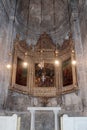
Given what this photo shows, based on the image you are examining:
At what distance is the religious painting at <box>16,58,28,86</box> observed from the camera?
31.7 ft

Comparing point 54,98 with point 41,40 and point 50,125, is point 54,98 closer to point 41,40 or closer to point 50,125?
point 50,125

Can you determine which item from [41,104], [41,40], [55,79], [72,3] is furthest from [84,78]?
[72,3]

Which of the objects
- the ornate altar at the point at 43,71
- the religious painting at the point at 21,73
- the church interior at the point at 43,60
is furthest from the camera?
the religious painting at the point at 21,73

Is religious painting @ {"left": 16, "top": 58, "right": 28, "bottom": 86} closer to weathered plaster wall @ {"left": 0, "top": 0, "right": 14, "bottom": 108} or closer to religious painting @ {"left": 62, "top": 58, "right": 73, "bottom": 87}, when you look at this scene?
weathered plaster wall @ {"left": 0, "top": 0, "right": 14, "bottom": 108}

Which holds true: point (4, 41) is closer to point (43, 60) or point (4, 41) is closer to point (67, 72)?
point (43, 60)

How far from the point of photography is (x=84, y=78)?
8352mm

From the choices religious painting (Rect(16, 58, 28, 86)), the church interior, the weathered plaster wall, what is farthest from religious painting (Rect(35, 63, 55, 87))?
the weathered plaster wall

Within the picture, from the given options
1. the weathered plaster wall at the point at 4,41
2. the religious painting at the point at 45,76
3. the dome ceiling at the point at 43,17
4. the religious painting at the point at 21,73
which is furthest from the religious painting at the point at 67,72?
the weathered plaster wall at the point at 4,41

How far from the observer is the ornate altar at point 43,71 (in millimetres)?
9555

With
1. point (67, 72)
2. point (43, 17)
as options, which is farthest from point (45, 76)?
point (43, 17)

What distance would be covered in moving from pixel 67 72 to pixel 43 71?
1.68m

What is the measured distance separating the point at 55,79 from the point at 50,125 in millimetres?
3171

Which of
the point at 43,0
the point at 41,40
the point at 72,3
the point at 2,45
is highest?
the point at 43,0

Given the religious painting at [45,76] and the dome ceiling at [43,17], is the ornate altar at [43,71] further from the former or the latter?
the dome ceiling at [43,17]
